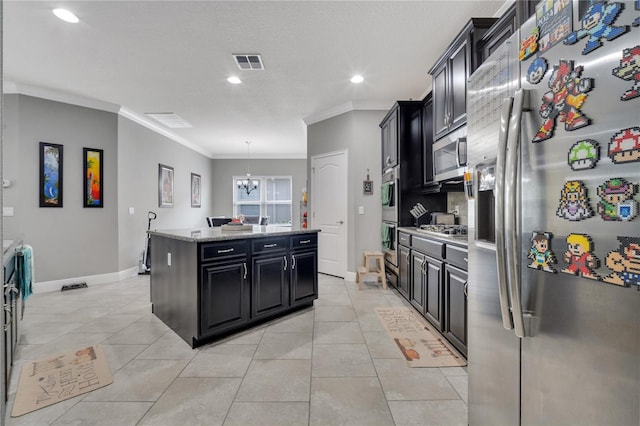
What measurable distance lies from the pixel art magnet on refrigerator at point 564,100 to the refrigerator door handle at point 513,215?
0.20ft

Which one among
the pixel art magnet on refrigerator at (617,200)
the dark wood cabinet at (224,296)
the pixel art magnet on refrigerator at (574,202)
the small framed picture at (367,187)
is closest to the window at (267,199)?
the small framed picture at (367,187)

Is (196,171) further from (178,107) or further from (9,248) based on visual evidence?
(9,248)

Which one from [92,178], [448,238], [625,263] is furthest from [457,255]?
[92,178]

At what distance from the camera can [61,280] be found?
13.8ft

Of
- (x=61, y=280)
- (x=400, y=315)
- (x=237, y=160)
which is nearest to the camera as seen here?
(x=400, y=315)

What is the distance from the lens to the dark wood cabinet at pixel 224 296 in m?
2.36

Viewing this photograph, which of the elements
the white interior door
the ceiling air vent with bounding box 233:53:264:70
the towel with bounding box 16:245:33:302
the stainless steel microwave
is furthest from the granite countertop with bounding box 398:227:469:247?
the towel with bounding box 16:245:33:302

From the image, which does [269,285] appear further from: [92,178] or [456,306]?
[92,178]

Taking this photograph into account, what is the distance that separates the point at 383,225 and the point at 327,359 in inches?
98.6

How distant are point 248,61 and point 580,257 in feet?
11.5

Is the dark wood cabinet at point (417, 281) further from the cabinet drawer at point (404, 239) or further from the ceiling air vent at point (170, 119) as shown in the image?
the ceiling air vent at point (170, 119)

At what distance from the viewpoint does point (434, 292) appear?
8.59 ft

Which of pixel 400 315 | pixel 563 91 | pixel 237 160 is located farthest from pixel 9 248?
pixel 237 160

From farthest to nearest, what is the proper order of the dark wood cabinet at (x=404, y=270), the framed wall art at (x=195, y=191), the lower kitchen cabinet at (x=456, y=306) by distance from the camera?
the framed wall art at (x=195, y=191) < the dark wood cabinet at (x=404, y=270) < the lower kitchen cabinet at (x=456, y=306)
